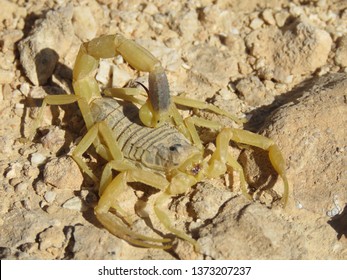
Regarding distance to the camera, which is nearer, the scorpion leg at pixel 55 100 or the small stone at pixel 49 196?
the small stone at pixel 49 196

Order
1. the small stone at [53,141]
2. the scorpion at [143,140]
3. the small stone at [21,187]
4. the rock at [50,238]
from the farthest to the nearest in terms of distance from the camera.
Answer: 1. the small stone at [53,141]
2. the small stone at [21,187]
3. the scorpion at [143,140]
4. the rock at [50,238]

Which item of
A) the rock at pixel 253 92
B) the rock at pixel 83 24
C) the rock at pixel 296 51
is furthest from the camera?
the rock at pixel 83 24

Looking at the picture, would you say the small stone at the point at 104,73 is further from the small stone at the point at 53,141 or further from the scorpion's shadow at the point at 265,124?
the scorpion's shadow at the point at 265,124

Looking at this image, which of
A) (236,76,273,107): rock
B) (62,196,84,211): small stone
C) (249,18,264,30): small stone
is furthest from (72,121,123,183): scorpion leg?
(249,18,264,30): small stone

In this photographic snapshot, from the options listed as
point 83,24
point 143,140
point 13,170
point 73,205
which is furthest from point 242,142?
point 83,24

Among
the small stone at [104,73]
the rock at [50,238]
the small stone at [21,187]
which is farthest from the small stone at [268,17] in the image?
the rock at [50,238]

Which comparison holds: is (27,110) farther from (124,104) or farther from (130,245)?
(130,245)

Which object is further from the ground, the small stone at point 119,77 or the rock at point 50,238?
the small stone at point 119,77

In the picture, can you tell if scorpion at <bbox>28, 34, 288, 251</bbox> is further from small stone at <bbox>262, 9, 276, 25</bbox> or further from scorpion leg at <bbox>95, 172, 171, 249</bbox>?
small stone at <bbox>262, 9, 276, 25</bbox>

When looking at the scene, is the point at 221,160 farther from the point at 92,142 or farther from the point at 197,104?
the point at 92,142

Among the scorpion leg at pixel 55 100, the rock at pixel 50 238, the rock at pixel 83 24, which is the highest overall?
the rock at pixel 83 24
